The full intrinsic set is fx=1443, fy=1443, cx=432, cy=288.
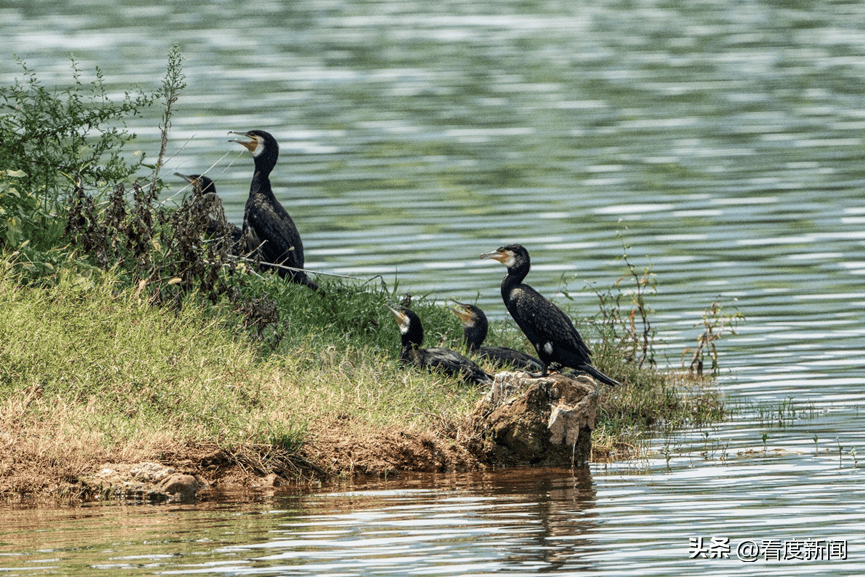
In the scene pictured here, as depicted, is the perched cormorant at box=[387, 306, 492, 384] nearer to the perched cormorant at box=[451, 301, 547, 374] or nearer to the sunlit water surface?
the perched cormorant at box=[451, 301, 547, 374]

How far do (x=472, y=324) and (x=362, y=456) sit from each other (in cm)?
367

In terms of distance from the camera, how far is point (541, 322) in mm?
12883

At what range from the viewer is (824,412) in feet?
44.7

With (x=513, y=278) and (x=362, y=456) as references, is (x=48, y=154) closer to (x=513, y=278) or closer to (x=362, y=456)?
(x=513, y=278)

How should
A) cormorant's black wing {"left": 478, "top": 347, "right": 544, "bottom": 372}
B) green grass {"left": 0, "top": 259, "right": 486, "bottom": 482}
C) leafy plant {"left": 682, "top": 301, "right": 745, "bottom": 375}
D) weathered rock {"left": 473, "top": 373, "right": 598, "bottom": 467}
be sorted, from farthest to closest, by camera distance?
leafy plant {"left": 682, "top": 301, "right": 745, "bottom": 375}, cormorant's black wing {"left": 478, "top": 347, "right": 544, "bottom": 372}, weathered rock {"left": 473, "top": 373, "right": 598, "bottom": 467}, green grass {"left": 0, "top": 259, "right": 486, "bottom": 482}

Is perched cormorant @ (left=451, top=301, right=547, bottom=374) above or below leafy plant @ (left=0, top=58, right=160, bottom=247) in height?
below

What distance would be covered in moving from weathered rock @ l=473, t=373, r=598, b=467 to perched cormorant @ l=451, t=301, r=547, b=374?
7.57 feet

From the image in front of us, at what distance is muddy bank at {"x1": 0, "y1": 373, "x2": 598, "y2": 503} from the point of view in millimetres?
10203

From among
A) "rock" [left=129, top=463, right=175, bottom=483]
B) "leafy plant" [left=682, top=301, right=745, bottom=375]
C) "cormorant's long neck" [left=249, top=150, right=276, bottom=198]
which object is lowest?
"rock" [left=129, top=463, right=175, bottom=483]

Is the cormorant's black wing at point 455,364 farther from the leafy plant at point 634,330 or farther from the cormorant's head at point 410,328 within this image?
the leafy plant at point 634,330

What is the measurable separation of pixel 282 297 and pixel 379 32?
37.2 metres

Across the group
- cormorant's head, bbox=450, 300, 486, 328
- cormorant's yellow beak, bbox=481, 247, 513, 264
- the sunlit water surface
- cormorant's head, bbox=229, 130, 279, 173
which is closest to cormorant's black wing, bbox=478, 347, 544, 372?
cormorant's head, bbox=450, 300, 486, 328

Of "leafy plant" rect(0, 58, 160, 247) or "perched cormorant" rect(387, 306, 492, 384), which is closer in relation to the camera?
"perched cormorant" rect(387, 306, 492, 384)

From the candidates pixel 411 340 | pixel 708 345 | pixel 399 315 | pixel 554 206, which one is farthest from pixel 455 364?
pixel 554 206
